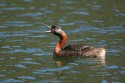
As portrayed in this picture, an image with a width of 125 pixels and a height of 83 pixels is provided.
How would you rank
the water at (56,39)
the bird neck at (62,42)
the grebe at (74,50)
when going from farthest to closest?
the bird neck at (62,42) < the grebe at (74,50) < the water at (56,39)

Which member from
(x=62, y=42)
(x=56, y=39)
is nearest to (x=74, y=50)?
(x=62, y=42)

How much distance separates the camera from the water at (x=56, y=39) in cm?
1599

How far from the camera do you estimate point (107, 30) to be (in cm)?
2264

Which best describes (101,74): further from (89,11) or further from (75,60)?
(89,11)

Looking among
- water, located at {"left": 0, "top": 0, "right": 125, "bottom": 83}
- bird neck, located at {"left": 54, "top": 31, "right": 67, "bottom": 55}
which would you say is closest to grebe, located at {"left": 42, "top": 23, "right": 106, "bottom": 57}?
bird neck, located at {"left": 54, "top": 31, "right": 67, "bottom": 55}

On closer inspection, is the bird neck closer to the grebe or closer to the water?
the grebe

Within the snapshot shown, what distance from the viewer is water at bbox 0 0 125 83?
1599 cm

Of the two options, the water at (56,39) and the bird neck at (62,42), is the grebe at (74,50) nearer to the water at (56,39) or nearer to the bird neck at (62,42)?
the bird neck at (62,42)

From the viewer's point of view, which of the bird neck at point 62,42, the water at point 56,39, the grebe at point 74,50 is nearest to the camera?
the water at point 56,39

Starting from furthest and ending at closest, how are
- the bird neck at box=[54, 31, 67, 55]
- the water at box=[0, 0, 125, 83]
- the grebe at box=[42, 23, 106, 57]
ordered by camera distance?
the bird neck at box=[54, 31, 67, 55] → the grebe at box=[42, 23, 106, 57] → the water at box=[0, 0, 125, 83]

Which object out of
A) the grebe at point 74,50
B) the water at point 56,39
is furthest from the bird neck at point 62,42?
the water at point 56,39

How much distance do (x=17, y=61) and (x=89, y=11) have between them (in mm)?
9735

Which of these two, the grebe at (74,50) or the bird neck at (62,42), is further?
the bird neck at (62,42)

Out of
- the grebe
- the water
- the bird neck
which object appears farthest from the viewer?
the bird neck
